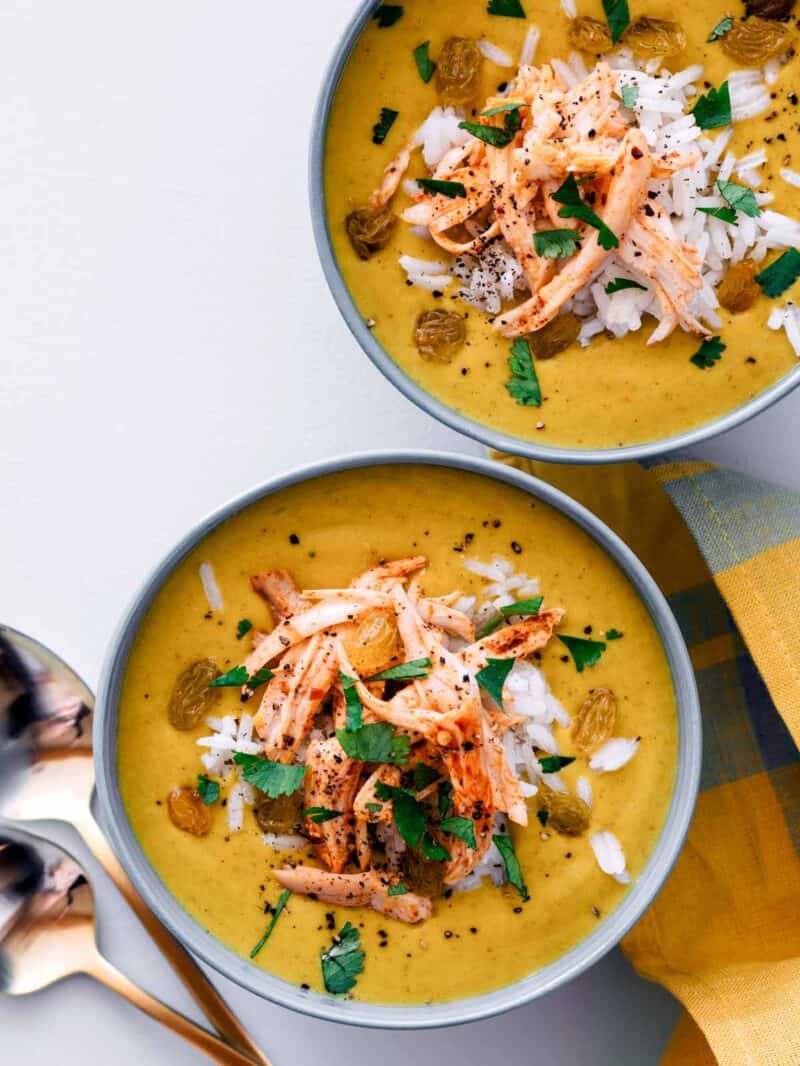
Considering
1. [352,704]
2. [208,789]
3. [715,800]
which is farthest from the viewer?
[715,800]

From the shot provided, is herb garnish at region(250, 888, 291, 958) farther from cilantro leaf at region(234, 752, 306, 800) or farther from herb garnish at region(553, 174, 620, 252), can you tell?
herb garnish at region(553, 174, 620, 252)

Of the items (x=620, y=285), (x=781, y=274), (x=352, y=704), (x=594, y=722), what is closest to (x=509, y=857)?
(x=594, y=722)

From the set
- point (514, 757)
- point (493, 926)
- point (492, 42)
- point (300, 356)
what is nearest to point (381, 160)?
point (492, 42)

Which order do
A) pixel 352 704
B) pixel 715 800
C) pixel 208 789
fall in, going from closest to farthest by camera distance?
pixel 352 704 → pixel 208 789 → pixel 715 800

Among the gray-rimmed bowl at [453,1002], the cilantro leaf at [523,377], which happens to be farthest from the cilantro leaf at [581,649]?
the cilantro leaf at [523,377]

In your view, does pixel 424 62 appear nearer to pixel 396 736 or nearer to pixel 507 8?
pixel 507 8

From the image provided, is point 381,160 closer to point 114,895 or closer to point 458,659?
point 458,659

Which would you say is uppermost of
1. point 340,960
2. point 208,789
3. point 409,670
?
point 409,670
